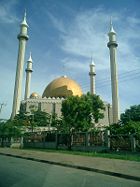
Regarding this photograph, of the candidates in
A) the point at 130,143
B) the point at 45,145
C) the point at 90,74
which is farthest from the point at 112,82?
the point at 130,143

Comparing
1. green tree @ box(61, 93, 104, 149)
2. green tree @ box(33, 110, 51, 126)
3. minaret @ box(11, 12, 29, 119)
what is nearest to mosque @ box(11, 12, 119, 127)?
minaret @ box(11, 12, 29, 119)

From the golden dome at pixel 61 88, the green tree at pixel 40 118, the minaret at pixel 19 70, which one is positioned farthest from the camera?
the golden dome at pixel 61 88

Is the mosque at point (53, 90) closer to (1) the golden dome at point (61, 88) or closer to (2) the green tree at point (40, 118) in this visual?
(1) the golden dome at point (61, 88)

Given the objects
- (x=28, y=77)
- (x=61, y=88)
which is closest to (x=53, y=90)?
(x=61, y=88)

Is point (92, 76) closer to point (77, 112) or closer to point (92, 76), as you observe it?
point (92, 76)

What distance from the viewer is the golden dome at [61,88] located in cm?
7225

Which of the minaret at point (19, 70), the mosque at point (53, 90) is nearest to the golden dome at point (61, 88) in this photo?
the mosque at point (53, 90)

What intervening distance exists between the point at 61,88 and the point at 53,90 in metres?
2.25

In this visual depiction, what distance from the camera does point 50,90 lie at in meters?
73.2

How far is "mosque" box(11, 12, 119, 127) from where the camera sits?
5584 cm

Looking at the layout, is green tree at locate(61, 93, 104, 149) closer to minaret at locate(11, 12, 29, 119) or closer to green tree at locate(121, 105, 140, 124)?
A: green tree at locate(121, 105, 140, 124)

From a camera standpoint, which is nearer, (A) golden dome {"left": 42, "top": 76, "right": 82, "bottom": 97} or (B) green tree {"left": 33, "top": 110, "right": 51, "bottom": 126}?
(B) green tree {"left": 33, "top": 110, "right": 51, "bottom": 126}

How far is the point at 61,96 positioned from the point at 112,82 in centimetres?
2163

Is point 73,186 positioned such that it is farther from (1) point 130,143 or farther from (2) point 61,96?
(2) point 61,96
